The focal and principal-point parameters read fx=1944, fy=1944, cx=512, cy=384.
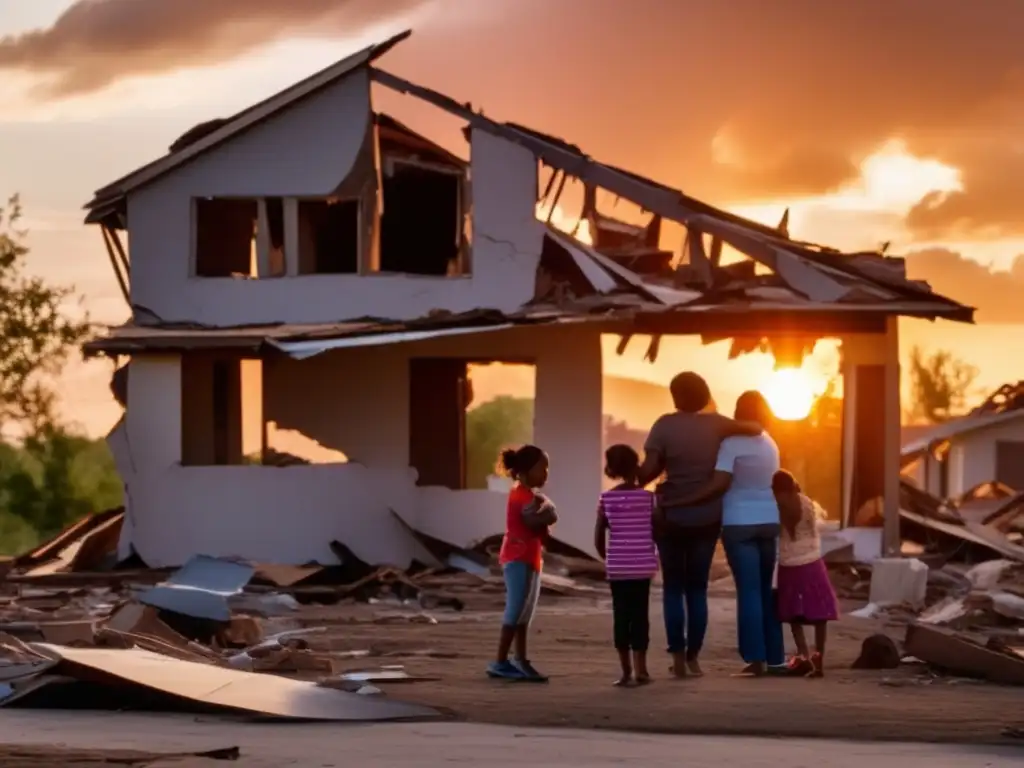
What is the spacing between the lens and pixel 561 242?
77.2 feet

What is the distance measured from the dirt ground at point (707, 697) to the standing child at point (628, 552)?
31 cm

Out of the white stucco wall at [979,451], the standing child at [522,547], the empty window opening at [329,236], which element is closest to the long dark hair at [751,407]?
the standing child at [522,547]

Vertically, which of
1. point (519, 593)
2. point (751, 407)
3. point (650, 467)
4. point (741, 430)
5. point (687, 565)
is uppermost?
point (751, 407)

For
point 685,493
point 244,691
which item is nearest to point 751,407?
point 685,493

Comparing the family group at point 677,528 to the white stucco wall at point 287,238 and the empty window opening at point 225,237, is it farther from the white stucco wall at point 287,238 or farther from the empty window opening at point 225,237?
the empty window opening at point 225,237

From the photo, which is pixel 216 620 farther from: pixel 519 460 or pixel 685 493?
pixel 685 493

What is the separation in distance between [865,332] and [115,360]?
29.8ft

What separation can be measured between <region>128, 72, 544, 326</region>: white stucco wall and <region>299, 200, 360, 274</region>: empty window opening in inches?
20.1

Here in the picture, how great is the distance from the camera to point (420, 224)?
90.5 feet

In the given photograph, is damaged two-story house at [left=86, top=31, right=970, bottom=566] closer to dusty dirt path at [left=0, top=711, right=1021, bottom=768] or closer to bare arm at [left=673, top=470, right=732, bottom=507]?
bare arm at [left=673, top=470, right=732, bottom=507]

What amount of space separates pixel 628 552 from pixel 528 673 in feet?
3.41

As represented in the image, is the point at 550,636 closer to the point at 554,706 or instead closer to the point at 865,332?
the point at 554,706

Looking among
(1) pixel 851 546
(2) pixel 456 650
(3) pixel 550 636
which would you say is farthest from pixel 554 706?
(1) pixel 851 546

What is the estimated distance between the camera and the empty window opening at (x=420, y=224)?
26688mm
